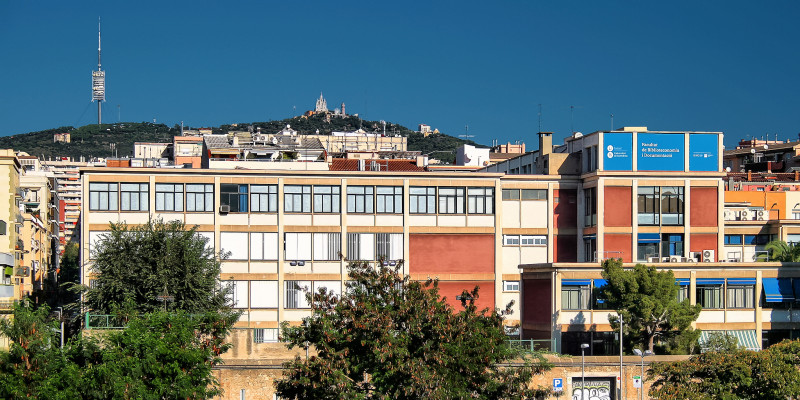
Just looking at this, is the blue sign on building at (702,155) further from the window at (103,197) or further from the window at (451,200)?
the window at (103,197)

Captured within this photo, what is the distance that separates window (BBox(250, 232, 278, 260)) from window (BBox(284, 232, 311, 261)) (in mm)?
739

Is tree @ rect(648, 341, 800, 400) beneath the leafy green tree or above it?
beneath

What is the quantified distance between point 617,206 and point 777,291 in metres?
12.2

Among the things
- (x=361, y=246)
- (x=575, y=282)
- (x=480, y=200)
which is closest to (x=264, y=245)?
(x=361, y=246)

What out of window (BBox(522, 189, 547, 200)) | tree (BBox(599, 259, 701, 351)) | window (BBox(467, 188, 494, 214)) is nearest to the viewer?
tree (BBox(599, 259, 701, 351))

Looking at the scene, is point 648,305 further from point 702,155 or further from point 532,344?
point 702,155

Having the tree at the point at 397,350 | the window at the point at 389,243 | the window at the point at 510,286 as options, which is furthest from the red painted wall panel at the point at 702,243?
the tree at the point at 397,350

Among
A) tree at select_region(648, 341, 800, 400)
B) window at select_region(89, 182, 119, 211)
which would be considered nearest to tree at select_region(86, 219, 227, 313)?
window at select_region(89, 182, 119, 211)

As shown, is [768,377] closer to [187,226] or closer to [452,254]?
[452,254]

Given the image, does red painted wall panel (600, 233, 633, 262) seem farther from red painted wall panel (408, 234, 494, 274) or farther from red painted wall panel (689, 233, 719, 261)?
red painted wall panel (408, 234, 494, 274)

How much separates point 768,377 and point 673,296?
16.5m

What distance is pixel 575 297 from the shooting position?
66.1m

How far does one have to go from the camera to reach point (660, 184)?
75312mm

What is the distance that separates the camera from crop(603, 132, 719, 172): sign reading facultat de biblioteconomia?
75.5m
